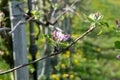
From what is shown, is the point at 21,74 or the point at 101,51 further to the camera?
the point at 101,51

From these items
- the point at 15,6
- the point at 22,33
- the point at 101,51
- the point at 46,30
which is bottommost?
the point at 101,51

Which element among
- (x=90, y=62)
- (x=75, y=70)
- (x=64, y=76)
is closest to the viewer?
(x=64, y=76)

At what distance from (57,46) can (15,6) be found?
0.89m

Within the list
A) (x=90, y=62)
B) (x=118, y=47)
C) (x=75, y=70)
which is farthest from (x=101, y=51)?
(x=118, y=47)

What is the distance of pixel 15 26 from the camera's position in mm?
2881

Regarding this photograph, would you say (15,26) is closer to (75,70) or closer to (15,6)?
(15,6)

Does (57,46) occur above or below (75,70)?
above

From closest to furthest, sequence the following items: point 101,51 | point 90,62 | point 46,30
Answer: point 46,30, point 90,62, point 101,51

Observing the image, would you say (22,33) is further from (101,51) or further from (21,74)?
(101,51)

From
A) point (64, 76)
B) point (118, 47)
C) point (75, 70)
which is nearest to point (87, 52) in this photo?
point (75, 70)

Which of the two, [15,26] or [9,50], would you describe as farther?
[9,50]

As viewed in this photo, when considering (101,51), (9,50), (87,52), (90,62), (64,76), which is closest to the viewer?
(9,50)

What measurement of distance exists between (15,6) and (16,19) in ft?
0.30

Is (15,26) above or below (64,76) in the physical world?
above
